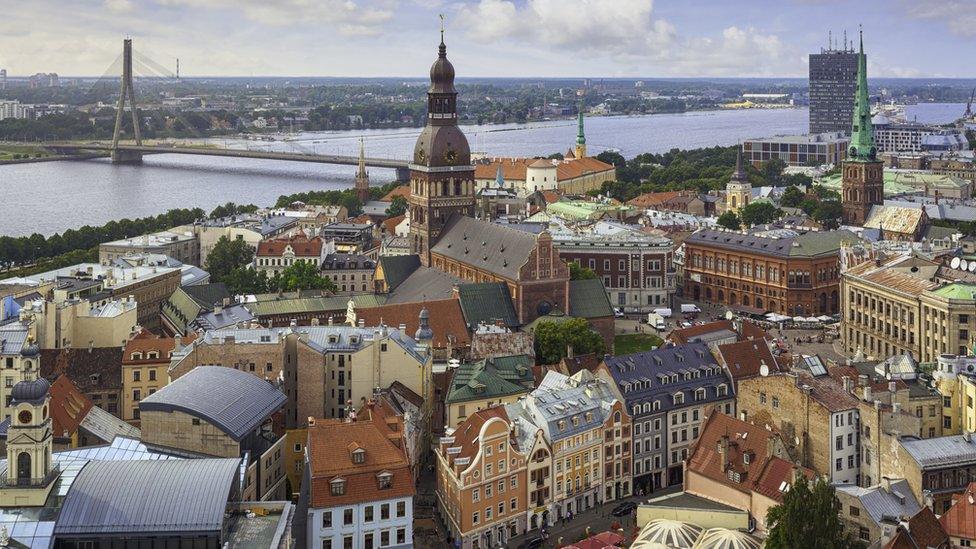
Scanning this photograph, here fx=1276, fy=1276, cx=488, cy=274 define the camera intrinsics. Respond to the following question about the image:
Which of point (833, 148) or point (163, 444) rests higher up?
point (833, 148)

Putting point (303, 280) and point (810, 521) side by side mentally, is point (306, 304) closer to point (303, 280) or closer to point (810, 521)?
point (303, 280)

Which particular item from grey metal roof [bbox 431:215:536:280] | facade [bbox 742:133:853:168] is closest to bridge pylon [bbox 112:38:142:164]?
facade [bbox 742:133:853:168]

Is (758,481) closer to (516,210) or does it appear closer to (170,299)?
(170,299)

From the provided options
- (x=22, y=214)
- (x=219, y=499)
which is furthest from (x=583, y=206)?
(x=219, y=499)

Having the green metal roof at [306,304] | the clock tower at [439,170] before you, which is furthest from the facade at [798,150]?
the green metal roof at [306,304]

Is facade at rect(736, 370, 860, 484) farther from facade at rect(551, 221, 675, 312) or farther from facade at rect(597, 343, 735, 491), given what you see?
facade at rect(551, 221, 675, 312)

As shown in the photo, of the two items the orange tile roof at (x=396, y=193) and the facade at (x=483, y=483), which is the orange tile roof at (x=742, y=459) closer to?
the facade at (x=483, y=483)

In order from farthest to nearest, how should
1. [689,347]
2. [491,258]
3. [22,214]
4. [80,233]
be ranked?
[22,214] → [80,233] → [491,258] → [689,347]
